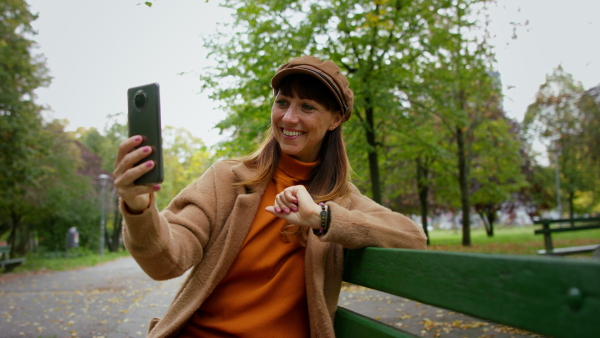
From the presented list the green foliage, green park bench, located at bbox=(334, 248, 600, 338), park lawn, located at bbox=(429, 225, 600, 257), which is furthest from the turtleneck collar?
the green foliage

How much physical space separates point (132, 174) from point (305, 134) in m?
1.06

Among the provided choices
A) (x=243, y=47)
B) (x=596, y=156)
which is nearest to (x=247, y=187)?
(x=243, y=47)

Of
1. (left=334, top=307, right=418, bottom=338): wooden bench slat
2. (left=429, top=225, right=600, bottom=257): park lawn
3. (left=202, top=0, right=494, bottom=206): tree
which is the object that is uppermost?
(left=202, top=0, right=494, bottom=206): tree

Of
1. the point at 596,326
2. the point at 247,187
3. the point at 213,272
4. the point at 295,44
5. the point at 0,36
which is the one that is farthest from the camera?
the point at 0,36

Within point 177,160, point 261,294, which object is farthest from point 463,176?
point 177,160

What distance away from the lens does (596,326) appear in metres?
0.87

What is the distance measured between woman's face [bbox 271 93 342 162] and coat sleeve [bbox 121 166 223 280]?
377 millimetres

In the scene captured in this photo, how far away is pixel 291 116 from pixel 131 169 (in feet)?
3.28

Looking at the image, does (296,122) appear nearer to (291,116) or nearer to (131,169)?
(291,116)

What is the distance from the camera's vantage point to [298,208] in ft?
6.33

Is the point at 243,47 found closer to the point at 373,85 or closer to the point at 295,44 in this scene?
the point at 295,44

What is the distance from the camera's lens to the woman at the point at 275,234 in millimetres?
1906

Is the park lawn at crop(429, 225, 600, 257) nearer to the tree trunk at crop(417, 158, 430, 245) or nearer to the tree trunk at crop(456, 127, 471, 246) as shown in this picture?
the tree trunk at crop(456, 127, 471, 246)

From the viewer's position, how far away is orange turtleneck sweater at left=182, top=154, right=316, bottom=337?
80.3 inches
